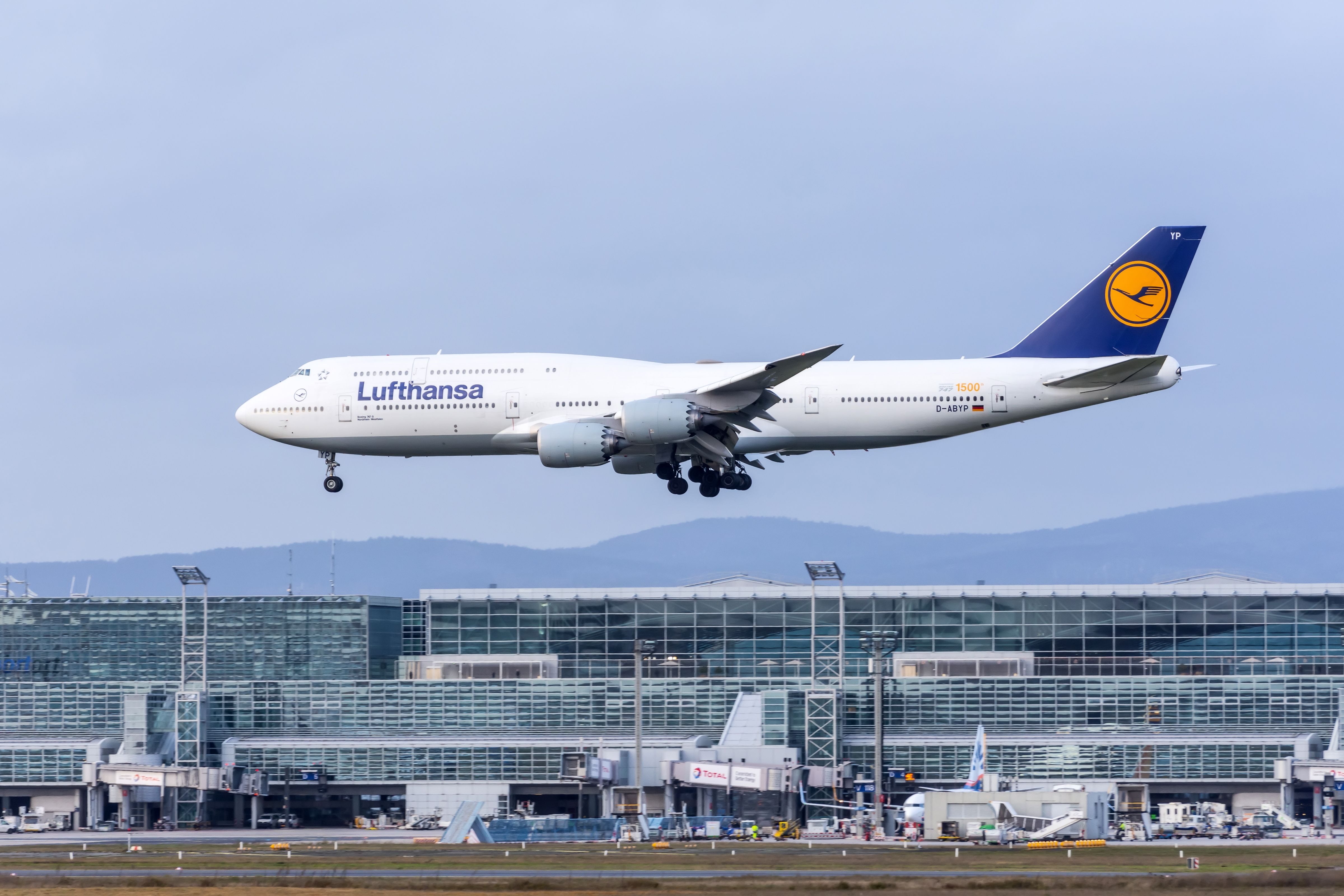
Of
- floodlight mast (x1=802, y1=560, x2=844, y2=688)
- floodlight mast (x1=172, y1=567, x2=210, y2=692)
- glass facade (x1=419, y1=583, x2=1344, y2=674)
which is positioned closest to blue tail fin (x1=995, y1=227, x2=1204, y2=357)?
floodlight mast (x1=802, y1=560, x2=844, y2=688)

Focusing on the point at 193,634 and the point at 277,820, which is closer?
the point at 277,820

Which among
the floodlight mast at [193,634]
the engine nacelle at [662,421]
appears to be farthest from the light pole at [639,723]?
the floodlight mast at [193,634]

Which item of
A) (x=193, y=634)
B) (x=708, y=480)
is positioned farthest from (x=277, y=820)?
(x=708, y=480)

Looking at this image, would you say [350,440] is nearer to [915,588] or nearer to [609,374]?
[609,374]

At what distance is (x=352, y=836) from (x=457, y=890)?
31156 mm

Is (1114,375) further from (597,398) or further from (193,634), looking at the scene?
(193,634)

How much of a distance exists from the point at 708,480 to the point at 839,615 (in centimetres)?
4012

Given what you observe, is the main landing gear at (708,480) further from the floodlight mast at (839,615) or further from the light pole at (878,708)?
the floodlight mast at (839,615)

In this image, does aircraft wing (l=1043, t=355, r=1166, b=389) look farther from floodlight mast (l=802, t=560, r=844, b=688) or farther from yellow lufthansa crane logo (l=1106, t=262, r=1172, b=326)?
floodlight mast (l=802, t=560, r=844, b=688)

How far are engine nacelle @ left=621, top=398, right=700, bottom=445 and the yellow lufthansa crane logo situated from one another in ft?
57.1

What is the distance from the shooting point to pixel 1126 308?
69.9m

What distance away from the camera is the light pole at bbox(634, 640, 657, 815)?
3462 inches

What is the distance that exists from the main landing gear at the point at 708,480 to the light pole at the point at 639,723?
66.8 ft

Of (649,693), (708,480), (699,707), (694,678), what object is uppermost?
(708,480)
